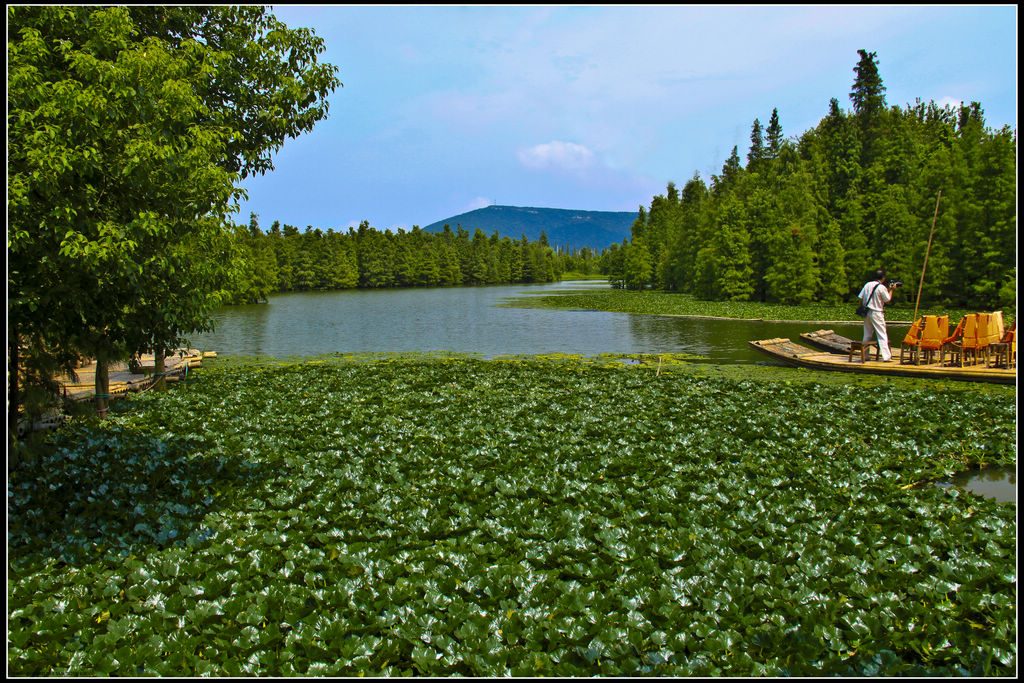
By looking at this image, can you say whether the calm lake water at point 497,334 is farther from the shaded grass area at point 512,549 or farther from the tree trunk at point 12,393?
the tree trunk at point 12,393

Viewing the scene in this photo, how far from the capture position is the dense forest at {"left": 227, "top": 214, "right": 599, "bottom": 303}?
312 ft

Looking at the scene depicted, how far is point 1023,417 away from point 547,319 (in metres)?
33.7

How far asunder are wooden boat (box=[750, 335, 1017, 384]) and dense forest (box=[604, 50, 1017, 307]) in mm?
25160

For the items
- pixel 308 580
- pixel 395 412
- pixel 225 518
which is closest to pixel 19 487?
pixel 225 518

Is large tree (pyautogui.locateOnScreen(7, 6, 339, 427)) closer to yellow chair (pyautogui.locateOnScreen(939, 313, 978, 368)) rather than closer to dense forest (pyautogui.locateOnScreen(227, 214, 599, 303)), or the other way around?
yellow chair (pyautogui.locateOnScreen(939, 313, 978, 368))

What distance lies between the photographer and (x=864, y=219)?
51.0 m

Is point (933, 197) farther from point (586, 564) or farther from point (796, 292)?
point (586, 564)

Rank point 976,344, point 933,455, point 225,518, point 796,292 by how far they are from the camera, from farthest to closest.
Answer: point 796,292 → point 976,344 → point 933,455 → point 225,518

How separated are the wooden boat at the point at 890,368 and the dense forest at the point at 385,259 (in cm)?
6454

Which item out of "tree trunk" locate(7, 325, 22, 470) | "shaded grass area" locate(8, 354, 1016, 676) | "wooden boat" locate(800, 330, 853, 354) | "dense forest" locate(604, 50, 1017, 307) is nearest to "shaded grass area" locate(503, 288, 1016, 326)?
"dense forest" locate(604, 50, 1017, 307)

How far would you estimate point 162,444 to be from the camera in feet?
28.2

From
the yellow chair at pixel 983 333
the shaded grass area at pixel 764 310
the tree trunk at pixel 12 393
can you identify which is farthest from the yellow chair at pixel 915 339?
the shaded grass area at pixel 764 310

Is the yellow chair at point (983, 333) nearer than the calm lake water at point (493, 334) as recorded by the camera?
Yes

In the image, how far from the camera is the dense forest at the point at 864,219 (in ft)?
126
